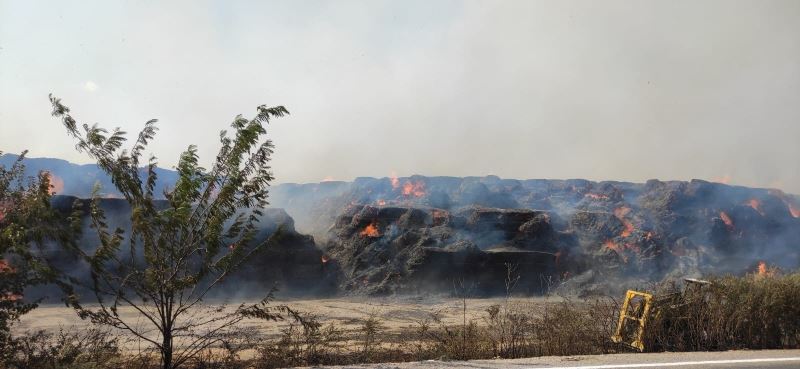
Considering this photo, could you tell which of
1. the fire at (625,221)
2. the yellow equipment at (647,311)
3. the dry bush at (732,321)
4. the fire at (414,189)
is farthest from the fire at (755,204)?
the yellow equipment at (647,311)

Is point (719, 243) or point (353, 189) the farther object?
point (353, 189)

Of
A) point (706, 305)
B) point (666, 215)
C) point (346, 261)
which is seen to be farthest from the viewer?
point (666, 215)

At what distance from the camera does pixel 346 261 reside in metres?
28.6

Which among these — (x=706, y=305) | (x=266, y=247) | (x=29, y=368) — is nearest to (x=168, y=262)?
(x=266, y=247)

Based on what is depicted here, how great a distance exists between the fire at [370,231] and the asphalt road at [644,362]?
23.2 metres

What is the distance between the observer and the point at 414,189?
46.1m

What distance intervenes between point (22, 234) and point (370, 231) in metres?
25.6

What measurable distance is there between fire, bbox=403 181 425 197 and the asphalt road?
38022 mm

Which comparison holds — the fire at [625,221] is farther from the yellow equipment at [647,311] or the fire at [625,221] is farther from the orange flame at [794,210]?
the yellow equipment at [647,311]

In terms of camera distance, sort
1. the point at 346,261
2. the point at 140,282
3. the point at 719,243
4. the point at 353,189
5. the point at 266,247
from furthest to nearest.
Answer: the point at 353,189
the point at 719,243
the point at 346,261
the point at 266,247
the point at 140,282

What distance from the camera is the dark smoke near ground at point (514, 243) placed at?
2634 cm

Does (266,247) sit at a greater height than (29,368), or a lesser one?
greater

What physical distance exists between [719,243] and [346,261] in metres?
26.2

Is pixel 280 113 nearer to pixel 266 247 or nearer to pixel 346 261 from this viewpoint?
pixel 266 247
